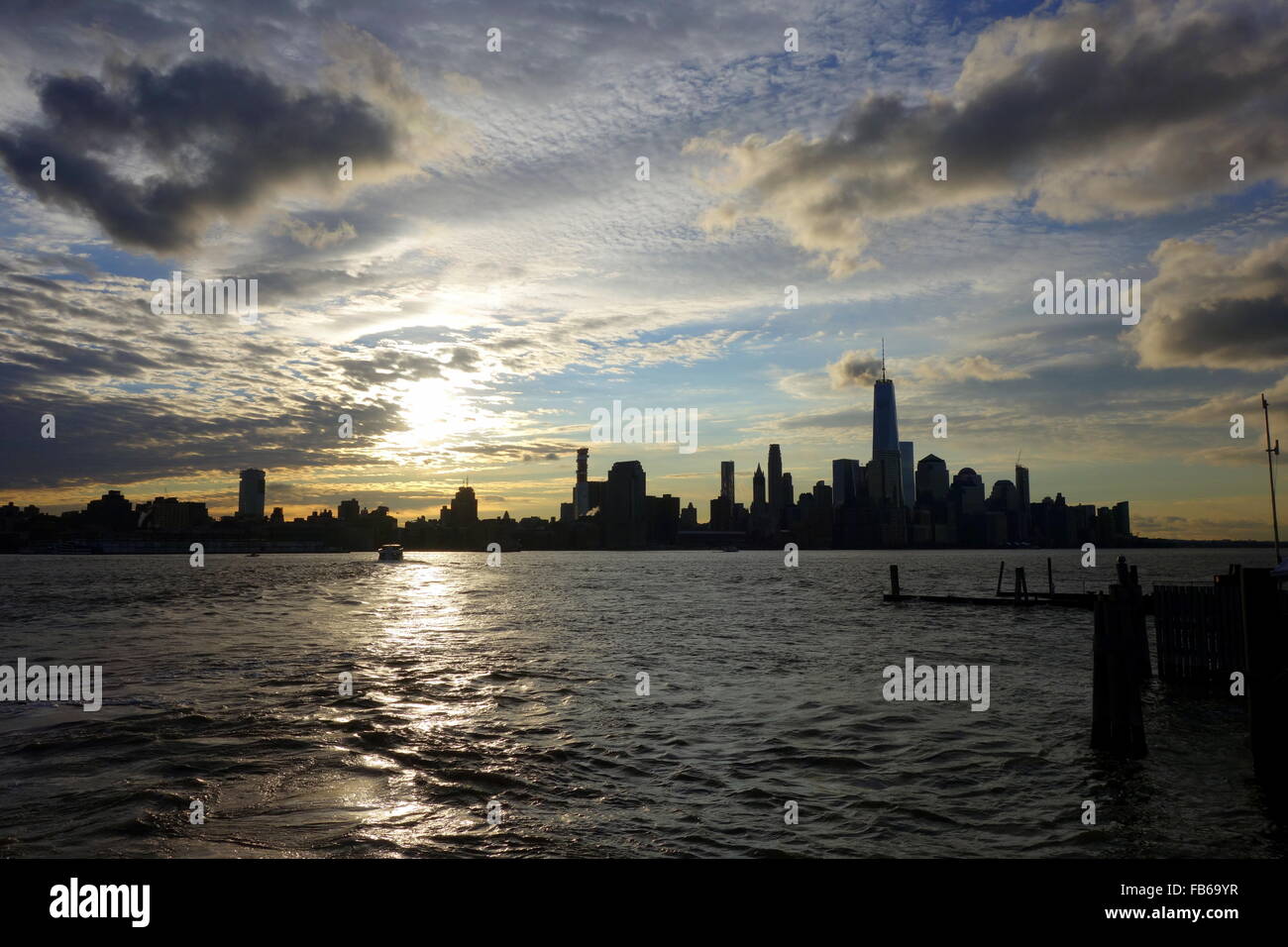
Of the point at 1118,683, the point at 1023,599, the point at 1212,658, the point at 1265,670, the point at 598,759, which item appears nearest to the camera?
the point at 1265,670

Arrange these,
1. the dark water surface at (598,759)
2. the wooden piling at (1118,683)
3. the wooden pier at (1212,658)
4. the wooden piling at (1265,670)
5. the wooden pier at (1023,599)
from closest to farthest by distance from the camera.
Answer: the dark water surface at (598,759) → the wooden piling at (1265,670) → the wooden pier at (1212,658) → the wooden piling at (1118,683) → the wooden pier at (1023,599)

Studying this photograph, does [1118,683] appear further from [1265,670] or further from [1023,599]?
[1023,599]

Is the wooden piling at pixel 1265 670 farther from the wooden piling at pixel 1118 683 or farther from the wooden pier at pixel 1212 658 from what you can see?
the wooden piling at pixel 1118 683

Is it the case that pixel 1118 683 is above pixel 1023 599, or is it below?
above

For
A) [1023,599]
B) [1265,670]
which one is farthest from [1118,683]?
[1023,599]

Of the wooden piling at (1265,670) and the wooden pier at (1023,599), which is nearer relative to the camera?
the wooden piling at (1265,670)

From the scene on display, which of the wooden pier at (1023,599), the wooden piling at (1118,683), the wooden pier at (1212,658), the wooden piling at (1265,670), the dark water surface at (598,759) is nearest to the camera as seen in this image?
the dark water surface at (598,759)

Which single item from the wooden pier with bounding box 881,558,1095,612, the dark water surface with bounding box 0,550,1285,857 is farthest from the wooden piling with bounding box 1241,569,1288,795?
Result: the wooden pier with bounding box 881,558,1095,612

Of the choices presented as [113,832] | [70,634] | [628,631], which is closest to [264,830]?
[113,832]

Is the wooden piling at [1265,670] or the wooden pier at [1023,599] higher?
the wooden piling at [1265,670]

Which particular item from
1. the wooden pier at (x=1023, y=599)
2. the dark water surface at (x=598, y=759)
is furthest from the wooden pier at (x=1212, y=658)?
the wooden pier at (x=1023, y=599)
